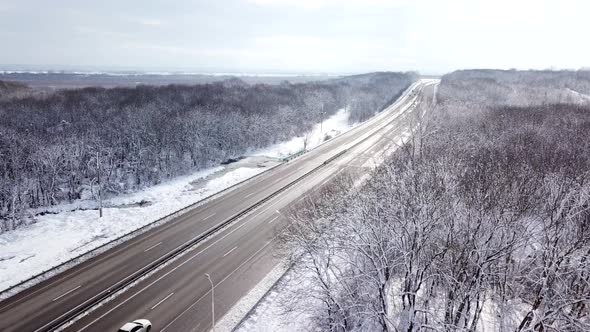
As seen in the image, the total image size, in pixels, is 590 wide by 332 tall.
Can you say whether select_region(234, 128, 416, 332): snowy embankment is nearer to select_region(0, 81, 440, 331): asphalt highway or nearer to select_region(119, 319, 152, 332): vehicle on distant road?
select_region(0, 81, 440, 331): asphalt highway

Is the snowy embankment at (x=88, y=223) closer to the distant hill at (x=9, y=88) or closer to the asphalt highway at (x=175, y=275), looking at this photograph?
the asphalt highway at (x=175, y=275)

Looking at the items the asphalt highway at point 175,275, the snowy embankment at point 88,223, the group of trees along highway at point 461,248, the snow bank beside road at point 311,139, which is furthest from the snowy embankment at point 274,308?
the snow bank beside road at point 311,139

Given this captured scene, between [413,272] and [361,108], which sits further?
[361,108]

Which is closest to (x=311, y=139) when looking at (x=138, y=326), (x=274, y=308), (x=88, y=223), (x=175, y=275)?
(x=88, y=223)

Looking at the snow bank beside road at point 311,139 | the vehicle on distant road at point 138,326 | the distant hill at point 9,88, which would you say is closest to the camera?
the vehicle on distant road at point 138,326

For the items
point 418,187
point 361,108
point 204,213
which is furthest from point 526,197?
point 361,108

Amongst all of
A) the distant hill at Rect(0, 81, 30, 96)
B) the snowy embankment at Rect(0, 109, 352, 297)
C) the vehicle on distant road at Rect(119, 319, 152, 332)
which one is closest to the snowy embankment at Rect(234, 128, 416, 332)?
the vehicle on distant road at Rect(119, 319, 152, 332)

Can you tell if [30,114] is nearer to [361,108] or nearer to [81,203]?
[81,203]
